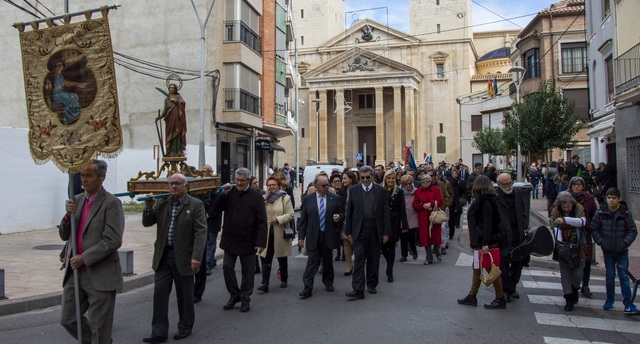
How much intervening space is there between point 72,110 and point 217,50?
69.1 feet

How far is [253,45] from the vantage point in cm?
2820

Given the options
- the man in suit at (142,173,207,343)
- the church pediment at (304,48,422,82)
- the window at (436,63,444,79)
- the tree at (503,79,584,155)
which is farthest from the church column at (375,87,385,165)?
the man in suit at (142,173,207,343)

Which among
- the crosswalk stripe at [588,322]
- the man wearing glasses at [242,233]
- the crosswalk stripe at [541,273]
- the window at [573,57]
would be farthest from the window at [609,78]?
the man wearing glasses at [242,233]

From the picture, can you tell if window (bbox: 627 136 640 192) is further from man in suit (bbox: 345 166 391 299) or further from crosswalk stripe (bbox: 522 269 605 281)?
man in suit (bbox: 345 166 391 299)

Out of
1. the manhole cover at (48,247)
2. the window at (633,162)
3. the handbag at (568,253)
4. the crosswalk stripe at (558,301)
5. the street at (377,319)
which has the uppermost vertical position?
the window at (633,162)

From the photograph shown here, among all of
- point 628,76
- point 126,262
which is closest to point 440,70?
point 628,76

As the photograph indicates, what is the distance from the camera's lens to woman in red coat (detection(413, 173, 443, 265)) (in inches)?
418

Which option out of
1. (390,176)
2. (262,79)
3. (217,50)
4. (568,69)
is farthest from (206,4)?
(568,69)

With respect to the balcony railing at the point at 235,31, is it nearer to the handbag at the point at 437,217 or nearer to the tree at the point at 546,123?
the tree at the point at 546,123

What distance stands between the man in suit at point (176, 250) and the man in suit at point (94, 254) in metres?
0.93

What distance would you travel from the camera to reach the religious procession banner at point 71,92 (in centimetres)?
511

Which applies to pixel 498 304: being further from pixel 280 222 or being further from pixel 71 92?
pixel 71 92

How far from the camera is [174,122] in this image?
33.8 ft

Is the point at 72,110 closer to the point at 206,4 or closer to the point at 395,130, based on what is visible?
the point at 206,4
